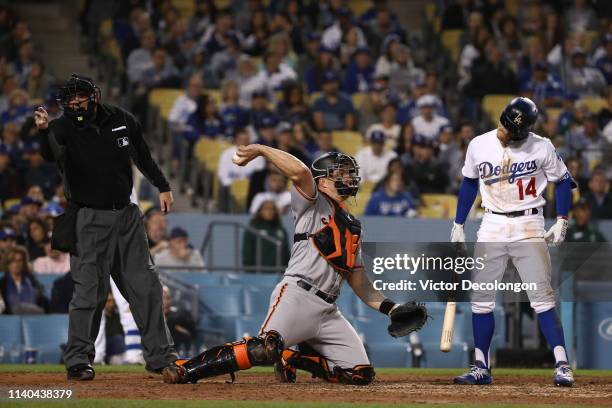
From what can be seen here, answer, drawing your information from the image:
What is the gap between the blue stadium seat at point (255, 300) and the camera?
1243 cm

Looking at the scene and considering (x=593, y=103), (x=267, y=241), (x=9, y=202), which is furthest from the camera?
(x=593, y=103)

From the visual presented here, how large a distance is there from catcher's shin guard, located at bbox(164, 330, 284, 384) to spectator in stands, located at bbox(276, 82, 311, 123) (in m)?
8.79

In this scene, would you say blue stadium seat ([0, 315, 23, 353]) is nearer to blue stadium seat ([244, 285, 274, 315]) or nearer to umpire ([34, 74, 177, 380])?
blue stadium seat ([244, 285, 274, 315])

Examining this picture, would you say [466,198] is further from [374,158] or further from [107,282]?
[374,158]

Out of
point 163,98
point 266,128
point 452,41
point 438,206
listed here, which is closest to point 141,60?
point 163,98

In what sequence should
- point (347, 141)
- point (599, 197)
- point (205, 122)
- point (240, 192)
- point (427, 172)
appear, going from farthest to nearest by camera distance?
point (347, 141)
point (205, 122)
point (427, 172)
point (240, 192)
point (599, 197)

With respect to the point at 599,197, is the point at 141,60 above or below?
above

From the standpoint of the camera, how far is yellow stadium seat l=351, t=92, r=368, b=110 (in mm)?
17375

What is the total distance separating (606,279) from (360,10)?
11211mm

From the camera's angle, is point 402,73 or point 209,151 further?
point 402,73

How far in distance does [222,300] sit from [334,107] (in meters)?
5.23

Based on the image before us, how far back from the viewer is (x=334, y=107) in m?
17.0

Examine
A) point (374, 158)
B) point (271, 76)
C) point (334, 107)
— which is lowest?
point (374, 158)

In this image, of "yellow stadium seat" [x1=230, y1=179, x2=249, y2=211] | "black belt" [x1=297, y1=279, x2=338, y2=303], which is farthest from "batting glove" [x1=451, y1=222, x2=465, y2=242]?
"yellow stadium seat" [x1=230, y1=179, x2=249, y2=211]
